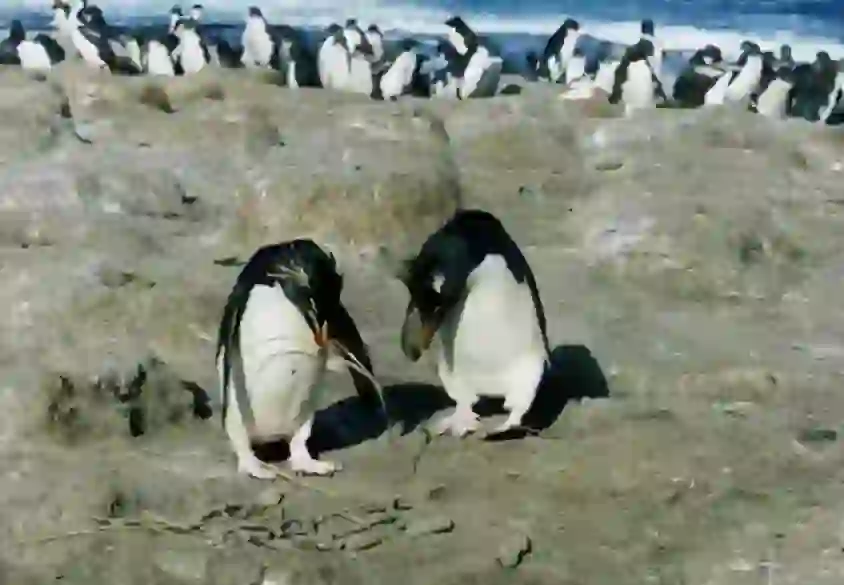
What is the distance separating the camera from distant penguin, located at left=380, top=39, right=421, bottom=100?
11883mm

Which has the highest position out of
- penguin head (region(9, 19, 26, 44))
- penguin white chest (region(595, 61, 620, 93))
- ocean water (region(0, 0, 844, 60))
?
penguin head (region(9, 19, 26, 44))

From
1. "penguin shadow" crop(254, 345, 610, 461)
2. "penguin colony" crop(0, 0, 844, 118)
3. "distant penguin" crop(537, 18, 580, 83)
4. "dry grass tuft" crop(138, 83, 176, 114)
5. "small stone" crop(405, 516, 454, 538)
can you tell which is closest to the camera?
"small stone" crop(405, 516, 454, 538)

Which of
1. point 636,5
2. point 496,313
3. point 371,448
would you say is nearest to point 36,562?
point 371,448

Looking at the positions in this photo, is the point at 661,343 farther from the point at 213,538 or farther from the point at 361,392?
the point at 213,538

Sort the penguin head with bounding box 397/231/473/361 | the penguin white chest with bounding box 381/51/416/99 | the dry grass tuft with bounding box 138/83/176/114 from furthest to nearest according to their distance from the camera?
the penguin white chest with bounding box 381/51/416/99
the dry grass tuft with bounding box 138/83/176/114
the penguin head with bounding box 397/231/473/361

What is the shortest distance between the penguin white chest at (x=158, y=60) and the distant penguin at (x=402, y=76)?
1990mm

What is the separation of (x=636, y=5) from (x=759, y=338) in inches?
663

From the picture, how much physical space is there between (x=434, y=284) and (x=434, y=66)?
1062 centimetres

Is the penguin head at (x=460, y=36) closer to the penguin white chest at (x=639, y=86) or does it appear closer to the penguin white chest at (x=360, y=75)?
the penguin white chest at (x=360, y=75)

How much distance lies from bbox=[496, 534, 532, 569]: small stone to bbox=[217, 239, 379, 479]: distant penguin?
2.09 feet

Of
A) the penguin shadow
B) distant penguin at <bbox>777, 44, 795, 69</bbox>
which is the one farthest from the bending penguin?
the penguin shadow

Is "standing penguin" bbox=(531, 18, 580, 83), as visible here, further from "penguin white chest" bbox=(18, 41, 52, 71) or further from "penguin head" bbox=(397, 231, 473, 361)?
"penguin head" bbox=(397, 231, 473, 361)

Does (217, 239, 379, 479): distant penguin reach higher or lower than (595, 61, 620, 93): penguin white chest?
higher

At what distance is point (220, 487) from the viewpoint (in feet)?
11.3
